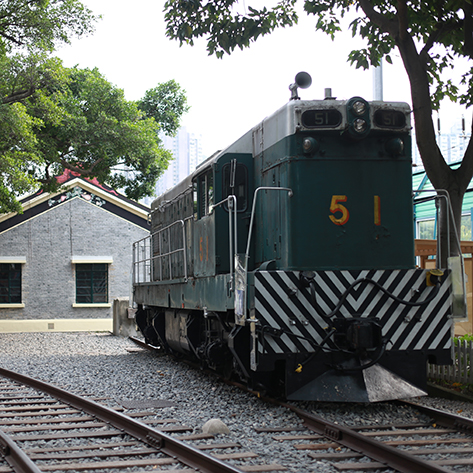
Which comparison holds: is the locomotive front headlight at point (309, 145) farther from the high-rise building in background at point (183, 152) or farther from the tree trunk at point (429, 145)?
the high-rise building in background at point (183, 152)

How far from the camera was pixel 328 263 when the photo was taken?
7.09m

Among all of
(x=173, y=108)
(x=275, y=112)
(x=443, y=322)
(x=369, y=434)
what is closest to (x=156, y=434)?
(x=369, y=434)

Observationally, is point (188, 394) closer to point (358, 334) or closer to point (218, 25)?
point (358, 334)

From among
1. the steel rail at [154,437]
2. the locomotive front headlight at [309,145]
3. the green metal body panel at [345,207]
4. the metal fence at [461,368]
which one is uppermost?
the locomotive front headlight at [309,145]

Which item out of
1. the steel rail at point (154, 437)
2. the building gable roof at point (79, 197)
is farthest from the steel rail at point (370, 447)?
the building gable roof at point (79, 197)

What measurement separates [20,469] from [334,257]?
12.8ft

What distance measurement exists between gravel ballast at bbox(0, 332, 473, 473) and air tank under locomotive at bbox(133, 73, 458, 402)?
0.30m

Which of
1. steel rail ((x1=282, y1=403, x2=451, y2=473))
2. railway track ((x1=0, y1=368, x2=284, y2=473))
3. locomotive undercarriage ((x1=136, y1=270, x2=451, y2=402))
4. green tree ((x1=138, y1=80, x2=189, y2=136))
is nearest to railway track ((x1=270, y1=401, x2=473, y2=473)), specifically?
steel rail ((x1=282, y1=403, x2=451, y2=473))

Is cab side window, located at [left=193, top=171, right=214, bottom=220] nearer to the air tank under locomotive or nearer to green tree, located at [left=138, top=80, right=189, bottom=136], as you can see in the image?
the air tank under locomotive

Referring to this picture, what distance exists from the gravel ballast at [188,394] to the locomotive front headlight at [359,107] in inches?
127

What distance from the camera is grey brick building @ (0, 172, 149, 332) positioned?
22.9m

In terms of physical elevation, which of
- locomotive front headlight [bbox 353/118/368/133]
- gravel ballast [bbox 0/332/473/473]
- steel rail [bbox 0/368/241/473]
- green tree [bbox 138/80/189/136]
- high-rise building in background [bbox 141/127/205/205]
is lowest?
gravel ballast [bbox 0/332/473/473]

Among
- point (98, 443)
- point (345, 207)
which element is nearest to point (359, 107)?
point (345, 207)

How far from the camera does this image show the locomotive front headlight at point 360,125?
6984 mm
